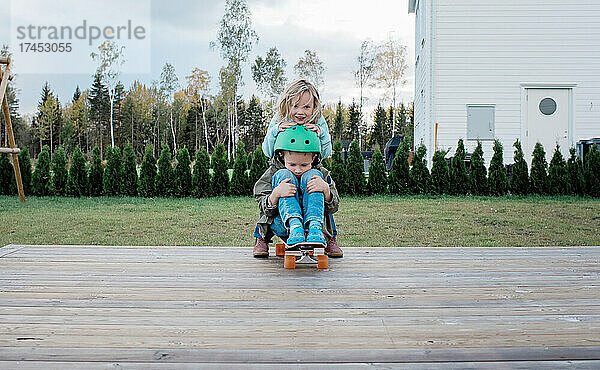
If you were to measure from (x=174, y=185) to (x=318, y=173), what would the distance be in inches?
270

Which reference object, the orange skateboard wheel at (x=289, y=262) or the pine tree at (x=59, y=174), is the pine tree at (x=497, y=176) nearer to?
the orange skateboard wheel at (x=289, y=262)

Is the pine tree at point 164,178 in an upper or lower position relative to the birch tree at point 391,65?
lower

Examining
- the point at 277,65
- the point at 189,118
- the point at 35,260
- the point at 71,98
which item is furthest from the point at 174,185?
the point at 71,98

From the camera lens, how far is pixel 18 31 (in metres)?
11.3

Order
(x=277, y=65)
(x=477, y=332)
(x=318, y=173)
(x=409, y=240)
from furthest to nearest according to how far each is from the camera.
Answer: (x=277, y=65), (x=409, y=240), (x=318, y=173), (x=477, y=332)

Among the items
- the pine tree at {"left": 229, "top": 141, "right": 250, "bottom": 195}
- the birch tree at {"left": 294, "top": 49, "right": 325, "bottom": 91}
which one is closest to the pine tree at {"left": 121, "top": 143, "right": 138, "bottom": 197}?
the pine tree at {"left": 229, "top": 141, "right": 250, "bottom": 195}

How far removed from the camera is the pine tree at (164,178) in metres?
9.12

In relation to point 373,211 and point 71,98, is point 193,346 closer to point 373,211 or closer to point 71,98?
point 373,211

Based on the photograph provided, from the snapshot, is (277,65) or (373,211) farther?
(277,65)

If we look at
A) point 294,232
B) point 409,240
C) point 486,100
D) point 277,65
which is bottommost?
point 409,240

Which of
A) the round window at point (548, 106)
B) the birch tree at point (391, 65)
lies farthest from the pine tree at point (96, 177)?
the birch tree at point (391, 65)

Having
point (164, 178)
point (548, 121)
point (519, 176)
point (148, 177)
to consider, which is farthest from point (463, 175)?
point (148, 177)

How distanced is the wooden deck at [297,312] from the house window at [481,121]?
8.63 meters

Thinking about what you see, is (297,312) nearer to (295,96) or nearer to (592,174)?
(295,96)
